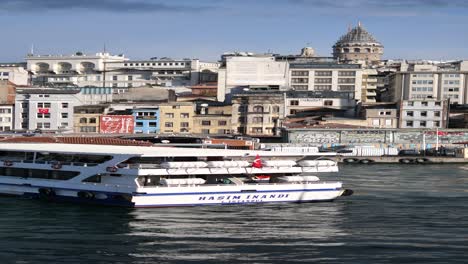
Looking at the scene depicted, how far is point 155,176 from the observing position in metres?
30.0

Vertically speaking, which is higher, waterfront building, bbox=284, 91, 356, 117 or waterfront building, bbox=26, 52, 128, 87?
waterfront building, bbox=26, 52, 128, 87

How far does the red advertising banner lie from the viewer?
62.0 meters

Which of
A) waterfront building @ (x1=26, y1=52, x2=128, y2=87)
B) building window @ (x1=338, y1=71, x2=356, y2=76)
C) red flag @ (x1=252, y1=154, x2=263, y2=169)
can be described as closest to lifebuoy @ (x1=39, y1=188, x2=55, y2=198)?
red flag @ (x1=252, y1=154, x2=263, y2=169)

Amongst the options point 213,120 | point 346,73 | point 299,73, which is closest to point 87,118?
point 213,120

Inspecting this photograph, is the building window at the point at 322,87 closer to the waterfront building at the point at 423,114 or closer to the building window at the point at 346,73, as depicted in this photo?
the building window at the point at 346,73

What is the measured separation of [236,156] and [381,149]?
33682 mm

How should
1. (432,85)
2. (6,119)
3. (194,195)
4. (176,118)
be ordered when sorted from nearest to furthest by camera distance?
(194,195), (176,118), (6,119), (432,85)

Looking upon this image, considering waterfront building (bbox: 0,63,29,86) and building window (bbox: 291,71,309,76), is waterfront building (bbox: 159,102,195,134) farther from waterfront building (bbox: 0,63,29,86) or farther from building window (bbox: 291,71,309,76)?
waterfront building (bbox: 0,63,29,86)

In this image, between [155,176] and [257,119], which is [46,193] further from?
[257,119]

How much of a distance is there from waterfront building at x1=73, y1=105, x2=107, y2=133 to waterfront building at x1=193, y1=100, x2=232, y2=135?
7991mm

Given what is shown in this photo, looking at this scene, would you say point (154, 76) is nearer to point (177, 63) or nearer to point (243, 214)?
point (177, 63)

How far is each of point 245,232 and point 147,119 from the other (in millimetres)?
41183

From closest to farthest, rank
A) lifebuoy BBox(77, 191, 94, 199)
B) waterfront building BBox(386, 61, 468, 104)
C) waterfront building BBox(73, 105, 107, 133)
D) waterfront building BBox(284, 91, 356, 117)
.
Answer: lifebuoy BBox(77, 191, 94, 199) → waterfront building BBox(73, 105, 107, 133) → waterfront building BBox(284, 91, 356, 117) → waterfront building BBox(386, 61, 468, 104)

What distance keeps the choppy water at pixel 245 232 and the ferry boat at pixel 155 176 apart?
1.90 ft
